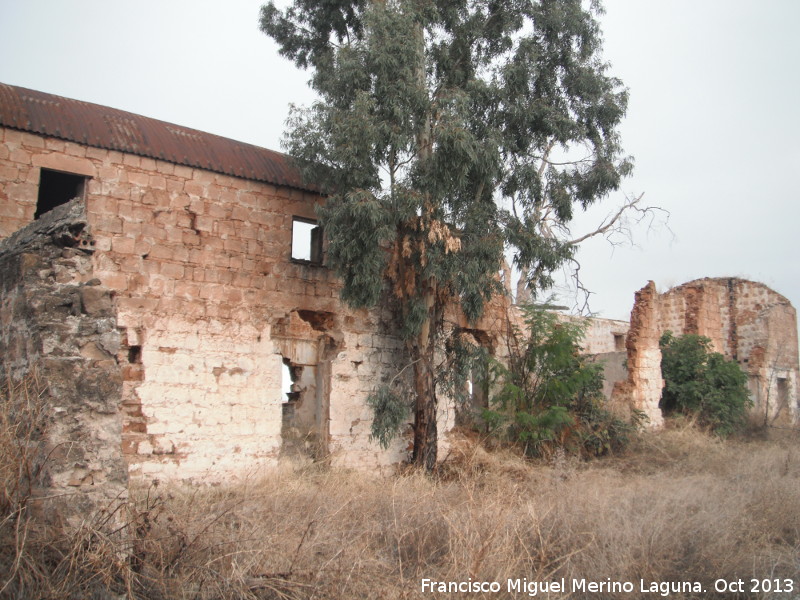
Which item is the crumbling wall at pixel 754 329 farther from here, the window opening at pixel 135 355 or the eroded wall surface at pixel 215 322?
the window opening at pixel 135 355

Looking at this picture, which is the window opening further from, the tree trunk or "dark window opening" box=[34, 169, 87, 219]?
the tree trunk

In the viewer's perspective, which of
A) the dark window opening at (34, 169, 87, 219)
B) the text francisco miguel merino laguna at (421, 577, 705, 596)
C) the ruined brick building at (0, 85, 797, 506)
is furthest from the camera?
the dark window opening at (34, 169, 87, 219)

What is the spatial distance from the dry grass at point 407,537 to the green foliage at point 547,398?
4.79 ft

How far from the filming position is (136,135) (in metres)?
9.19

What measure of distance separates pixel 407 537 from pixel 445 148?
5.21 m

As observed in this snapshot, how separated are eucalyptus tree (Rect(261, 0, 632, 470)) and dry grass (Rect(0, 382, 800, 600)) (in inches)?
111

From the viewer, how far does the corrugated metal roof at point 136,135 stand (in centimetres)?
852

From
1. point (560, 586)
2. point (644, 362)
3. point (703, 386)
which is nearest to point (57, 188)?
point (560, 586)

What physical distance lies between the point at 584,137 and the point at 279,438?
7032mm

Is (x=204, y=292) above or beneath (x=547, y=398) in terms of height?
above

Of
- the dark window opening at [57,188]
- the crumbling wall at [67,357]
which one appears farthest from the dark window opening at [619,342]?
the crumbling wall at [67,357]

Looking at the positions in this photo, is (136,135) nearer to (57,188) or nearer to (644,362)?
(57,188)

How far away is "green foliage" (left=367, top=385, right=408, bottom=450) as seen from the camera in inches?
387

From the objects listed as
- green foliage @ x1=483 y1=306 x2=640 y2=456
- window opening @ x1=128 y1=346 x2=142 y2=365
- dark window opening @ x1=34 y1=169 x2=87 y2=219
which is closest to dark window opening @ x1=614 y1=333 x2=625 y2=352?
green foliage @ x1=483 y1=306 x2=640 y2=456
